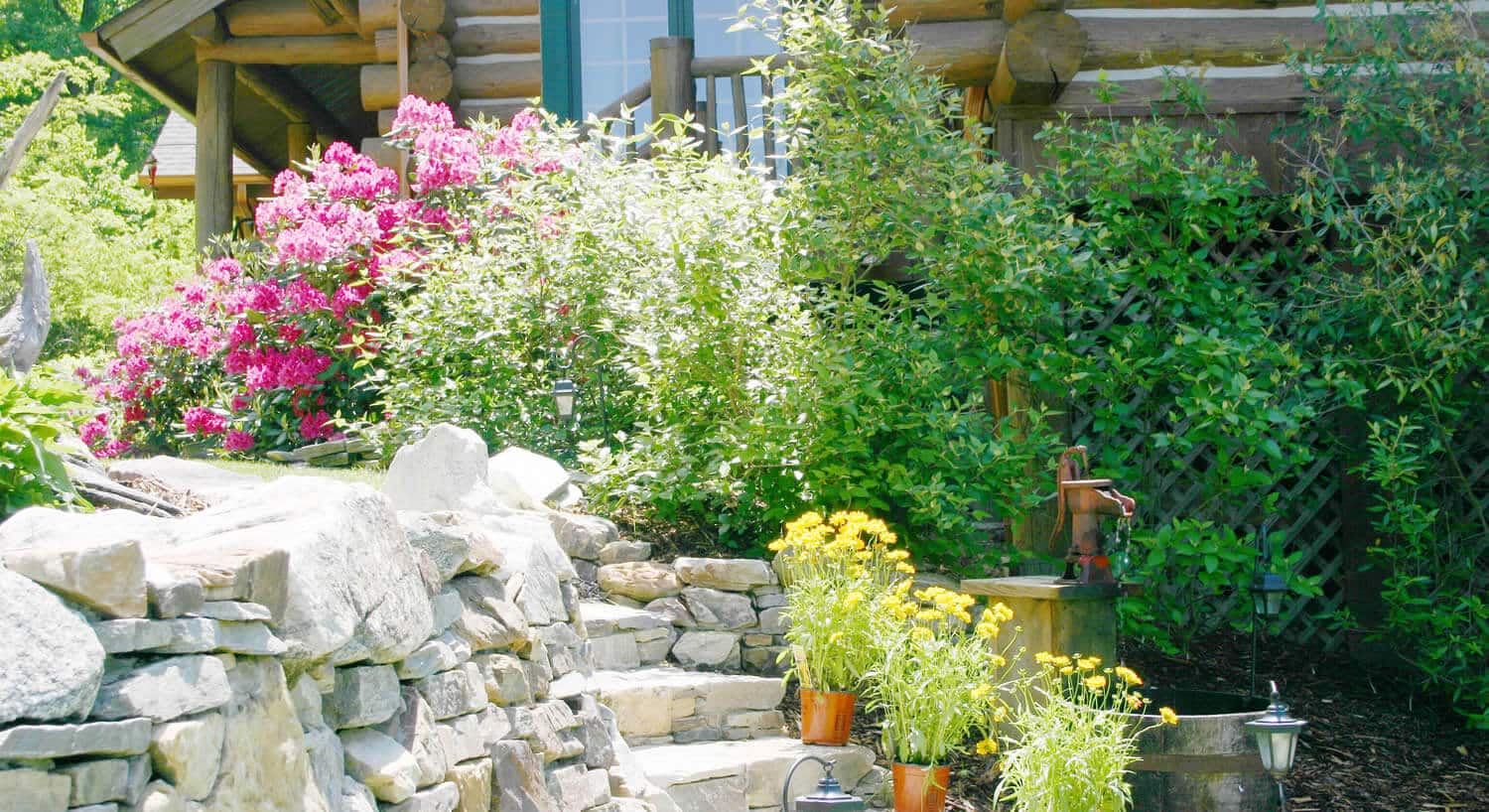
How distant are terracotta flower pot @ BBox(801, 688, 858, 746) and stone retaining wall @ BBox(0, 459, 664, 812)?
2.07ft

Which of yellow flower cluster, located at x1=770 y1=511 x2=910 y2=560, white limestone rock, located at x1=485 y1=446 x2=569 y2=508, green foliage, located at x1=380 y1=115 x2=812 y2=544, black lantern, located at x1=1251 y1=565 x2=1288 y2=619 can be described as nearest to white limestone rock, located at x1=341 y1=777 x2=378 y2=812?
yellow flower cluster, located at x1=770 y1=511 x2=910 y2=560

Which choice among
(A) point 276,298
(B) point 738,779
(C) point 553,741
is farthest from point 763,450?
(A) point 276,298

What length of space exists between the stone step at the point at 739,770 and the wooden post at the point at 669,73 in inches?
176

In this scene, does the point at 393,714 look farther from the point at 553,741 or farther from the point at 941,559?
the point at 941,559

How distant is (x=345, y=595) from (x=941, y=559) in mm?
3236

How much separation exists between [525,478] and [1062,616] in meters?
2.10

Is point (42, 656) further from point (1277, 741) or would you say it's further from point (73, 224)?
point (73, 224)

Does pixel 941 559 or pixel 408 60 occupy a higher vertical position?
pixel 408 60

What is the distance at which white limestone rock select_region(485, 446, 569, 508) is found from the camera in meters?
5.21

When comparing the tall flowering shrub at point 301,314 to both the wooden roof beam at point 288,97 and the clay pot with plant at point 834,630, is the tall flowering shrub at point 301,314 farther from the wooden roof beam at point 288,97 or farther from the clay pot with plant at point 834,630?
the clay pot with plant at point 834,630

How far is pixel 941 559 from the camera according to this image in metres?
5.60

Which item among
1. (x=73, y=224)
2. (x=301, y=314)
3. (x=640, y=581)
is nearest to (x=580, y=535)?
(x=640, y=581)

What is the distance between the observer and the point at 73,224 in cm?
1487

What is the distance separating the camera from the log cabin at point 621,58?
21.1 feet
